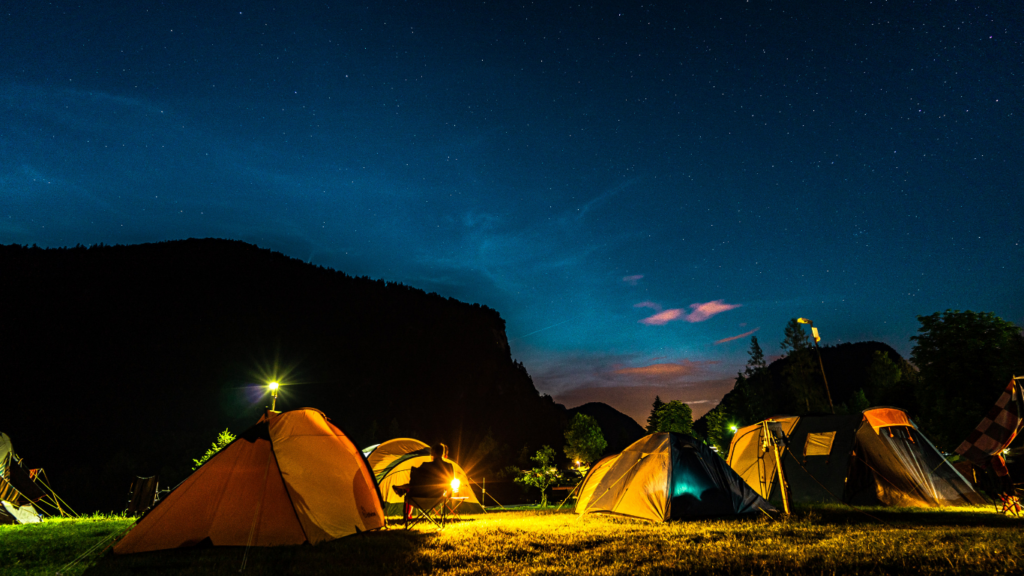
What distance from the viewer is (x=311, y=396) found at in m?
103

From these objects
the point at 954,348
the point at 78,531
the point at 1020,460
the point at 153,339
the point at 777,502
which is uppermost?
the point at 153,339

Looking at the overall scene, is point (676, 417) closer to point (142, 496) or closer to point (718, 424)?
point (718, 424)

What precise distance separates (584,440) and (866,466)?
64.5 m

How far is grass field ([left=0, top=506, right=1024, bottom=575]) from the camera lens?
5465 millimetres

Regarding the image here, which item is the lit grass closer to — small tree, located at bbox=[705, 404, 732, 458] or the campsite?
the campsite

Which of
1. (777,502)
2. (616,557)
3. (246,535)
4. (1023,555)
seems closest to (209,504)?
(246,535)

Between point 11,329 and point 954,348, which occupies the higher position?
point 11,329

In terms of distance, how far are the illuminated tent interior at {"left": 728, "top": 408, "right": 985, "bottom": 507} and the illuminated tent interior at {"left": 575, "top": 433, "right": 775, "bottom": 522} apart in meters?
2.82

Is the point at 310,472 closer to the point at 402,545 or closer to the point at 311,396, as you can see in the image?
the point at 402,545

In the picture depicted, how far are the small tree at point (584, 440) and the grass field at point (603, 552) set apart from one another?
6771 centimetres

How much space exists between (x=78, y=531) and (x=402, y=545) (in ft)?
24.1

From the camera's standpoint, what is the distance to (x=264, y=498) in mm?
7359

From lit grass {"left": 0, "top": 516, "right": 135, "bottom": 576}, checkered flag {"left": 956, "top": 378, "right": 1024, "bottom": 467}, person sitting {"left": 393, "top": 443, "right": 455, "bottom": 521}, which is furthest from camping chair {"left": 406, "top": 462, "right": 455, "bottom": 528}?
checkered flag {"left": 956, "top": 378, "right": 1024, "bottom": 467}

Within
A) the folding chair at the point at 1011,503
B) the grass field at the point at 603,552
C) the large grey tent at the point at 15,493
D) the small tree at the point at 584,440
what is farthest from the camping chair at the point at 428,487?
the small tree at the point at 584,440
